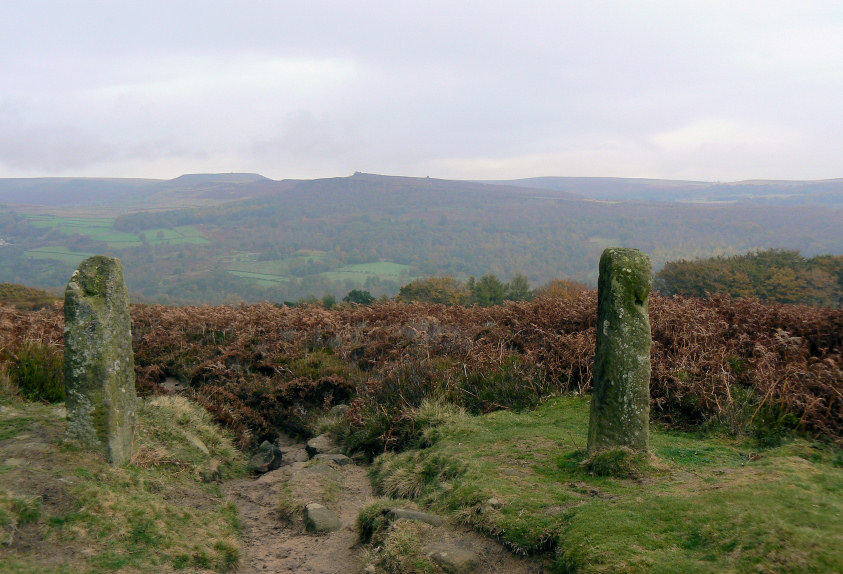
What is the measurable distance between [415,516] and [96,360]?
14.0 feet

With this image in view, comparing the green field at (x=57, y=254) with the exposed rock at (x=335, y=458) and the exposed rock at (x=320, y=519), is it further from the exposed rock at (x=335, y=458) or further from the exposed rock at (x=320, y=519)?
the exposed rock at (x=320, y=519)

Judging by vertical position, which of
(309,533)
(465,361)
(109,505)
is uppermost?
(465,361)

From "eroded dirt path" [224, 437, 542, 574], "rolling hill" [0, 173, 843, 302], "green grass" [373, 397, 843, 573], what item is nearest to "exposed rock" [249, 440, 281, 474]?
"eroded dirt path" [224, 437, 542, 574]

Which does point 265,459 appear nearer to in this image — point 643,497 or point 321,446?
point 321,446

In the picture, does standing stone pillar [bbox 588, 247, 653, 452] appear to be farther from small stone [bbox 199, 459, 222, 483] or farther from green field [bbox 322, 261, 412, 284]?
green field [bbox 322, 261, 412, 284]

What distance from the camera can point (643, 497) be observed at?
17.7ft

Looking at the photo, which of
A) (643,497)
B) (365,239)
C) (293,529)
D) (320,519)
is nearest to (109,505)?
(293,529)

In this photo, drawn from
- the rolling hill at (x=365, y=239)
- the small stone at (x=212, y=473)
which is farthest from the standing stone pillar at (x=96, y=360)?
the rolling hill at (x=365, y=239)

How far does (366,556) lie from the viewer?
590cm

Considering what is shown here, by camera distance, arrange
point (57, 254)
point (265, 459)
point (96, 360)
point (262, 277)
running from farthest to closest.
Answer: point (262, 277) < point (57, 254) < point (265, 459) < point (96, 360)

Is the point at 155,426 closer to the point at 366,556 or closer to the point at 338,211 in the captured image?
the point at 366,556

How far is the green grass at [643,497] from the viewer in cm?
418

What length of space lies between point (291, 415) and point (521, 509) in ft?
22.7

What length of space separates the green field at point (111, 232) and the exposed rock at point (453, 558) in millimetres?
107930
